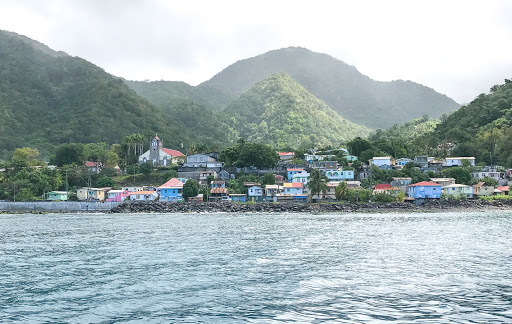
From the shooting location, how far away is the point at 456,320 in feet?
42.6

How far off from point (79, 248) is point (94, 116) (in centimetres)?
13883

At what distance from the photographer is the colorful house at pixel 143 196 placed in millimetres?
83688

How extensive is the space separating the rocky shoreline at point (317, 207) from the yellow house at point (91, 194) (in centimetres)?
1304

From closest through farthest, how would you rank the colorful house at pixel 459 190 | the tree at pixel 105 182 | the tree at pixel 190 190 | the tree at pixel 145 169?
the colorful house at pixel 459 190 → the tree at pixel 190 190 → the tree at pixel 105 182 → the tree at pixel 145 169

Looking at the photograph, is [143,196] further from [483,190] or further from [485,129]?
[485,129]

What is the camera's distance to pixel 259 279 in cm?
1930

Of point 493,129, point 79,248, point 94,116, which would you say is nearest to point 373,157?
point 493,129

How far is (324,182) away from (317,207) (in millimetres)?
6369

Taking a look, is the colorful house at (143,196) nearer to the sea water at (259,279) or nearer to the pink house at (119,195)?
the pink house at (119,195)

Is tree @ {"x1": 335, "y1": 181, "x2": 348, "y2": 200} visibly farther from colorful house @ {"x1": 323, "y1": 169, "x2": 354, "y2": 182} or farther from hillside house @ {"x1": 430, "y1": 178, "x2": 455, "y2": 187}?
hillside house @ {"x1": 430, "y1": 178, "x2": 455, "y2": 187}

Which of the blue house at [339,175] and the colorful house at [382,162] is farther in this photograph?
the colorful house at [382,162]

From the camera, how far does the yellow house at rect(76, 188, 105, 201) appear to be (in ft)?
283

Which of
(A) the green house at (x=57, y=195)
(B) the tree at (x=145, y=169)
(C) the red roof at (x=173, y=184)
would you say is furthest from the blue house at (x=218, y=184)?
(A) the green house at (x=57, y=195)

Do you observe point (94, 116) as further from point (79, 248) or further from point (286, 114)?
point (79, 248)
